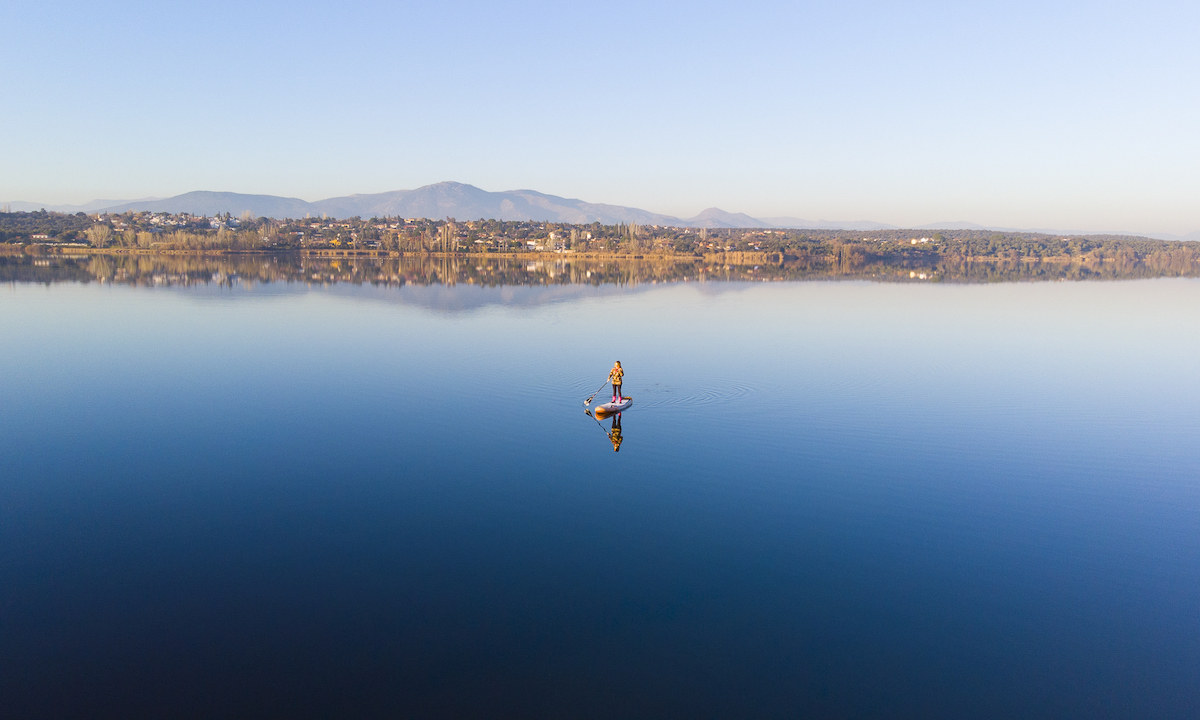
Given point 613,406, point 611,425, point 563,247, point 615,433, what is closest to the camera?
point 615,433

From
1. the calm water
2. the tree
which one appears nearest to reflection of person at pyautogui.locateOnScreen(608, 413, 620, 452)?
the calm water

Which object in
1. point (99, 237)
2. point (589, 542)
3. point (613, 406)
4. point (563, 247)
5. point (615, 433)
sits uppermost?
point (563, 247)

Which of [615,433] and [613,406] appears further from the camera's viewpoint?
[613,406]

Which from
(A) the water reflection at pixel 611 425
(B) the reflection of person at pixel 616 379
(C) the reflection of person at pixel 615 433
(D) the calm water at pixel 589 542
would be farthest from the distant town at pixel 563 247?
(C) the reflection of person at pixel 615 433

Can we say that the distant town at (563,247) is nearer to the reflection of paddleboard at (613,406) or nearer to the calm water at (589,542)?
the calm water at (589,542)

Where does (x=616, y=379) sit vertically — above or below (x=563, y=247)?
below

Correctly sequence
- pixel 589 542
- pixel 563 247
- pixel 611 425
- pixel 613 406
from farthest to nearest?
pixel 563 247 < pixel 613 406 < pixel 611 425 < pixel 589 542

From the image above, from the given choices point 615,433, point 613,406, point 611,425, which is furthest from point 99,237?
point 615,433

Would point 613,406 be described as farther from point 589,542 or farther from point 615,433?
point 589,542
